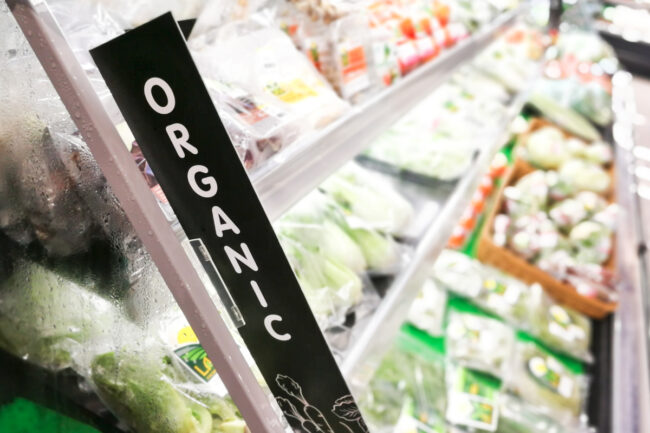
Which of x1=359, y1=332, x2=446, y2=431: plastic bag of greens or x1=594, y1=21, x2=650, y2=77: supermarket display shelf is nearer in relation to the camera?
x1=359, y1=332, x2=446, y2=431: plastic bag of greens

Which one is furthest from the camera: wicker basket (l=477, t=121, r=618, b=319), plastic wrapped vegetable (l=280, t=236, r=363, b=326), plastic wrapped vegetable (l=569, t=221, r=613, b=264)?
plastic wrapped vegetable (l=569, t=221, r=613, b=264)

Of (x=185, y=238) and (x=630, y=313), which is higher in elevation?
(x=185, y=238)

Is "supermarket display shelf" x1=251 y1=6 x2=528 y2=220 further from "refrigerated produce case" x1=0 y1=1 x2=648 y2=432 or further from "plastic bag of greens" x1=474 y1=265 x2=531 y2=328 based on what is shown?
"plastic bag of greens" x1=474 y1=265 x2=531 y2=328

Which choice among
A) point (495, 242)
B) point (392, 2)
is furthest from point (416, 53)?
point (495, 242)

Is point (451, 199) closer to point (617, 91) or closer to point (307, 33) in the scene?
point (307, 33)

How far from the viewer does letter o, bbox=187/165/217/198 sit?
22.9 inches

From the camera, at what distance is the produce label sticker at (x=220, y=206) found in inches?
21.2

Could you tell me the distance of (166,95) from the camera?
0.55m

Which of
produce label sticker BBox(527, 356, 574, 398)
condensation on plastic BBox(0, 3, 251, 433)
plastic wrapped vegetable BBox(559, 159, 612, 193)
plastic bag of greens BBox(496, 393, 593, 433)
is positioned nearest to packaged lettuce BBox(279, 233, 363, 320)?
condensation on plastic BBox(0, 3, 251, 433)

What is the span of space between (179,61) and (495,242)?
2.13m

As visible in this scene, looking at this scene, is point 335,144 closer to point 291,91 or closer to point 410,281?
point 291,91

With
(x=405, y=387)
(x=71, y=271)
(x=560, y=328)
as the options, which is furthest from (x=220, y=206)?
(x=560, y=328)

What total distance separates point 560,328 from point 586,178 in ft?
3.49

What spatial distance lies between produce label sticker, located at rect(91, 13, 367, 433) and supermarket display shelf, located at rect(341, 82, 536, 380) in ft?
1.31
